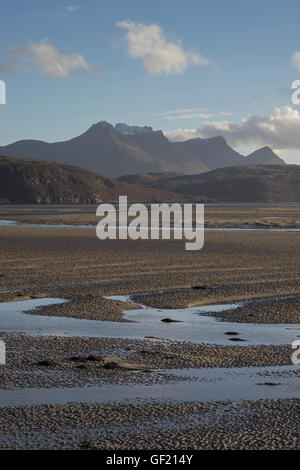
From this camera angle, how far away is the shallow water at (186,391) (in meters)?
8.58

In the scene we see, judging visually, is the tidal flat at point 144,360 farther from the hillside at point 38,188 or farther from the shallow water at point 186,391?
the hillside at point 38,188

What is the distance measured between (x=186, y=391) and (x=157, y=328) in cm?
458

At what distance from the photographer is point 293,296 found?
59.0 feet

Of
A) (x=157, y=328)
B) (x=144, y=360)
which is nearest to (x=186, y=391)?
(x=144, y=360)

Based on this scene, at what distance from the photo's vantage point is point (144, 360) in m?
10.7

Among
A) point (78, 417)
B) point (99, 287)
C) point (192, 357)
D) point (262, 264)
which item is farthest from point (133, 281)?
point (78, 417)

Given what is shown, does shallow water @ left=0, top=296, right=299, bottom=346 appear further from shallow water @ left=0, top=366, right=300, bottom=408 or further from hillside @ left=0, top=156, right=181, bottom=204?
hillside @ left=0, top=156, right=181, bottom=204

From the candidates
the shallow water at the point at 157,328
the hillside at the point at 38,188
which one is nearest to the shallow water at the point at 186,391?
the shallow water at the point at 157,328

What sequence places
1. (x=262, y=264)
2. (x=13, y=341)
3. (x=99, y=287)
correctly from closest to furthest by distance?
(x=13, y=341) → (x=99, y=287) → (x=262, y=264)

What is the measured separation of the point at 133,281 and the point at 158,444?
14.0m

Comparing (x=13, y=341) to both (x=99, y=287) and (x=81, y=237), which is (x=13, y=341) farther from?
(x=81, y=237)

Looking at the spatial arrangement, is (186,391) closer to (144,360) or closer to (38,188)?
(144,360)

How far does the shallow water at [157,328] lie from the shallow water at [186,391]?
2.33 meters

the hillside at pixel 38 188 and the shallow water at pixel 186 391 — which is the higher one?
the hillside at pixel 38 188
